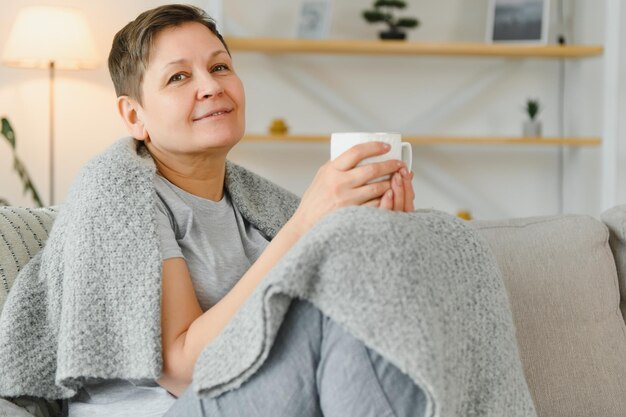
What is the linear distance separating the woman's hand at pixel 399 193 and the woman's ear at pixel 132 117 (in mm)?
495

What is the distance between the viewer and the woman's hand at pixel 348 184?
3.98ft

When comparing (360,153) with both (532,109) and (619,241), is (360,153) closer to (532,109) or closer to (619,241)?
(619,241)

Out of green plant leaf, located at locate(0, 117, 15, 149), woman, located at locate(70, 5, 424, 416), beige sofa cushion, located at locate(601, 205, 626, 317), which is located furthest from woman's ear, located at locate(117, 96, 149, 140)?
green plant leaf, located at locate(0, 117, 15, 149)

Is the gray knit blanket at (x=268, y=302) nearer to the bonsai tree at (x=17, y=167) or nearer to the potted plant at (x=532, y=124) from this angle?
the bonsai tree at (x=17, y=167)

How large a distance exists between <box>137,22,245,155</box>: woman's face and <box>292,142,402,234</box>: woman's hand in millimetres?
272

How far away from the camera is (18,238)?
1.52 metres

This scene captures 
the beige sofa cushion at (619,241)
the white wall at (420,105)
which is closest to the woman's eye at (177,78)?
the beige sofa cushion at (619,241)

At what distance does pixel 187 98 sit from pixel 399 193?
43 cm

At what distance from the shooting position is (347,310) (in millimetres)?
1051

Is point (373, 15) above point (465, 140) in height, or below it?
above

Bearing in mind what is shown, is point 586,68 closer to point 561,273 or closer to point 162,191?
point 561,273

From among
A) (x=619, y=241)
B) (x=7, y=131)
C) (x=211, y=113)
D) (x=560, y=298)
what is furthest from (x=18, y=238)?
(x=7, y=131)

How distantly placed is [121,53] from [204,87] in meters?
0.17

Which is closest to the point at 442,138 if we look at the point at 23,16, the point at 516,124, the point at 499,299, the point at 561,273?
the point at 516,124
